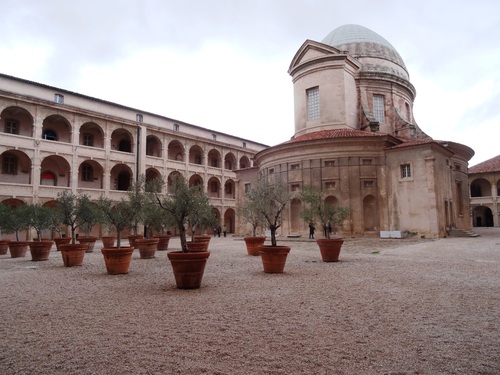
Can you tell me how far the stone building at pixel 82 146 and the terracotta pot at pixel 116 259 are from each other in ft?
68.6

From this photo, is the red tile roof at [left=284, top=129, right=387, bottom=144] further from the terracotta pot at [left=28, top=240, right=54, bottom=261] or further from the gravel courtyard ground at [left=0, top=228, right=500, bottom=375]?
→ the terracotta pot at [left=28, top=240, right=54, bottom=261]

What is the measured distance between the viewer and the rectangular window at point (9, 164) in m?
30.5

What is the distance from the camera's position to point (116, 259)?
10.8 meters

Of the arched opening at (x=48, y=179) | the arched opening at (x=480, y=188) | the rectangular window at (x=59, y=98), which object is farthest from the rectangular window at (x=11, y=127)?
the arched opening at (x=480, y=188)

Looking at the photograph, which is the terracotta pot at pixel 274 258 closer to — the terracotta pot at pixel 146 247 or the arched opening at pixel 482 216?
the terracotta pot at pixel 146 247

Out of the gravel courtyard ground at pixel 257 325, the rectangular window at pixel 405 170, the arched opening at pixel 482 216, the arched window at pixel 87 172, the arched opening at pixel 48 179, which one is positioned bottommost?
the gravel courtyard ground at pixel 257 325

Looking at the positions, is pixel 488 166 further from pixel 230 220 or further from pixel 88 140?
pixel 88 140

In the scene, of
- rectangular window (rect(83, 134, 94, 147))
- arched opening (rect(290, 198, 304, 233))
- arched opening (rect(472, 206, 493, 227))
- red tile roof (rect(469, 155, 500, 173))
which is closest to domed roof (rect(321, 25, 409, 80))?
arched opening (rect(290, 198, 304, 233))

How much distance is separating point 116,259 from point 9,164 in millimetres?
26189

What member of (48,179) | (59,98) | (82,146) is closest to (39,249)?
(82,146)

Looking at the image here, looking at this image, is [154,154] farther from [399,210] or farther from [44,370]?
[44,370]

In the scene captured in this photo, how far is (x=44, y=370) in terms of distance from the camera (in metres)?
3.77

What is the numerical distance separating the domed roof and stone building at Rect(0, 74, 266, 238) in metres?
18.5

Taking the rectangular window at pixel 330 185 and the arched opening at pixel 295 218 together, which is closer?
the rectangular window at pixel 330 185
